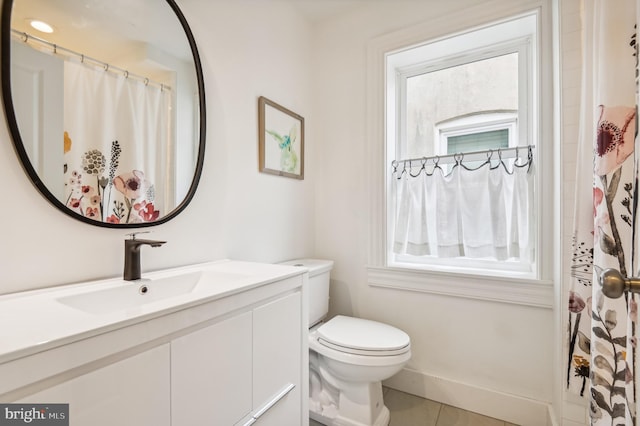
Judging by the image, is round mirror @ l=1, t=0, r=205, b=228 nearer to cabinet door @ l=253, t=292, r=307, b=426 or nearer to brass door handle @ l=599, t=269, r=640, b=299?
cabinet door @ l=253, t=292, r=307, b=426

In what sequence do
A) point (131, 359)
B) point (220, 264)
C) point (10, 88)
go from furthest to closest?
point (220, 264), point (10, 88), point (131, 359)

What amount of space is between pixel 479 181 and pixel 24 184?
6.42 feet

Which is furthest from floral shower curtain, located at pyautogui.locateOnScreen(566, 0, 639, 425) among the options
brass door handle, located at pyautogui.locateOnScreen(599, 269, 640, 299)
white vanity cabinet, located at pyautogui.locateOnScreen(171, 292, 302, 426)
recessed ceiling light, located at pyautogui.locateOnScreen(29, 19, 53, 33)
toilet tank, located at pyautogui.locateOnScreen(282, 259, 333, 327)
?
recessed ceiling light, located at pyautogui.locateOnScreen(29, 19, 53, 33)

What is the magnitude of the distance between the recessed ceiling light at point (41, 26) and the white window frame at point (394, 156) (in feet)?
4.99

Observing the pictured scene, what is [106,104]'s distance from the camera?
3.27 ft

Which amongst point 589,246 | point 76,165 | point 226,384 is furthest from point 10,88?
point 589,246

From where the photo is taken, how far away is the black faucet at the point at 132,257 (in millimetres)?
966

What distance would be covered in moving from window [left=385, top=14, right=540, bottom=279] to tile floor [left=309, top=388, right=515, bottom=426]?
765 mm

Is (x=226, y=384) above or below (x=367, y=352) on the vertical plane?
above

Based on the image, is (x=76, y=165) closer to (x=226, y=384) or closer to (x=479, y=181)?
(x=226, y=384)

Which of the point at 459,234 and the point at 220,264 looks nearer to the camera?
the point at 220,264

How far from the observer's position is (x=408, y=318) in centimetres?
181

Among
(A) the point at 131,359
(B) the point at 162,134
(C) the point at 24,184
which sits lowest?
(A) the point at 131,359

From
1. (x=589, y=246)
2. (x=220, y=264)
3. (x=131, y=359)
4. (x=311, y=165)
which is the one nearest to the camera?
(x=131, y=359)
